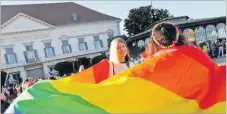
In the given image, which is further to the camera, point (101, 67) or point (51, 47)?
point (51, 47)

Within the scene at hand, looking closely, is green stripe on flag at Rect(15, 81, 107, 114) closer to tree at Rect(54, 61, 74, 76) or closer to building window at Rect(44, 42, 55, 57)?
tree at Rect(54, 61, 74, 76)

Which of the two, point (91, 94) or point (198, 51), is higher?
point (198, 51)

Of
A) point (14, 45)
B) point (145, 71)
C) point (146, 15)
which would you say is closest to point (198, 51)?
point (145, 71)

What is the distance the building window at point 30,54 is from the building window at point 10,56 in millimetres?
1567

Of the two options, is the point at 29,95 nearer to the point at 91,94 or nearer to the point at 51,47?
the point at 91,94

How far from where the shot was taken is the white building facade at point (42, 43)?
50922 mm

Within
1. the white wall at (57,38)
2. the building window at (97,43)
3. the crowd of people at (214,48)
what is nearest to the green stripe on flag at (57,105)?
the crowd of people at (214,48)

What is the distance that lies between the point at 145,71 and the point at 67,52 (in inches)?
1981

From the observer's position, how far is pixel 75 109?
4.08 m

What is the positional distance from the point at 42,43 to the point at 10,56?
15.7 feet

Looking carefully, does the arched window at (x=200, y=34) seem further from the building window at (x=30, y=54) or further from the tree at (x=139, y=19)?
the tree at (x=139, y=19)

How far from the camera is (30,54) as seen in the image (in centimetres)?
5212

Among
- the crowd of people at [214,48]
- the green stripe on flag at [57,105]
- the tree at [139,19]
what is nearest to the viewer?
the green stripe on flag at [57,105]

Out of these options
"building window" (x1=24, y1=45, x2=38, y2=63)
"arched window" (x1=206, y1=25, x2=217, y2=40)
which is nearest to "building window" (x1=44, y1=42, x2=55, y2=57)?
"building window" (x1=24, y1=45, x2=38, y2=63)
